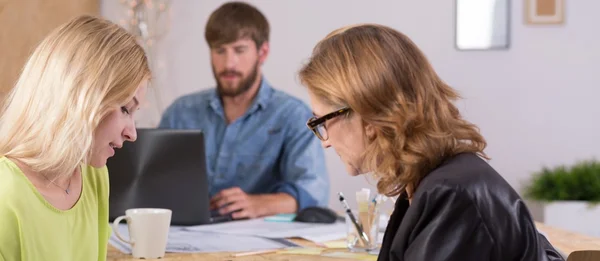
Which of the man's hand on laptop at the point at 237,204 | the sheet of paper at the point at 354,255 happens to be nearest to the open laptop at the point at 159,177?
the man's hand on laptop at the point at 237,204

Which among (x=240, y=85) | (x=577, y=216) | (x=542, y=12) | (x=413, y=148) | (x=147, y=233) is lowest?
(x=577, y=216)

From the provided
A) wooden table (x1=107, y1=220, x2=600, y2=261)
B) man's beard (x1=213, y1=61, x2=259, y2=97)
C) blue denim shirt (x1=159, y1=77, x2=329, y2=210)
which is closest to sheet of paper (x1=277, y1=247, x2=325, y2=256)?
wooden table (x1=107, y1=220, x2=600, y2=261)

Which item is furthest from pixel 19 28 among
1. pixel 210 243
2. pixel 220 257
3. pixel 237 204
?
pixel 220 257

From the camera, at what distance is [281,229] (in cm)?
228

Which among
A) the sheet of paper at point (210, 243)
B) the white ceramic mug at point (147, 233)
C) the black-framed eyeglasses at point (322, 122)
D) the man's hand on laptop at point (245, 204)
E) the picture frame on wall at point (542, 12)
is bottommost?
the man's hand on laptop at point (245, 204)

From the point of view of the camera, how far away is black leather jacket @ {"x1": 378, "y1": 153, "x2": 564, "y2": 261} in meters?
1.23

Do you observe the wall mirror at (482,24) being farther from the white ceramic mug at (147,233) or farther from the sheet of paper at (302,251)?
the white ceramic mug at (147,233)

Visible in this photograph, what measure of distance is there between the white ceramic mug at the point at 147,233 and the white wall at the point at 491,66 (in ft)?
8.29

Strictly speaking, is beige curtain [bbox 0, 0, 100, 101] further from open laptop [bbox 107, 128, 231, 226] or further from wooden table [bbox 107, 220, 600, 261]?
wooden table [bbox 107, 220, 600, 261]

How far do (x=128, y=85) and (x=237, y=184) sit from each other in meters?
2.02

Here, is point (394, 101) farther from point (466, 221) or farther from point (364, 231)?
point (364, 231)

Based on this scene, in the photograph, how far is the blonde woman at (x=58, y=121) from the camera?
1.37m

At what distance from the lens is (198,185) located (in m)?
2.34

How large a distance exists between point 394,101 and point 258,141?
2.16m
